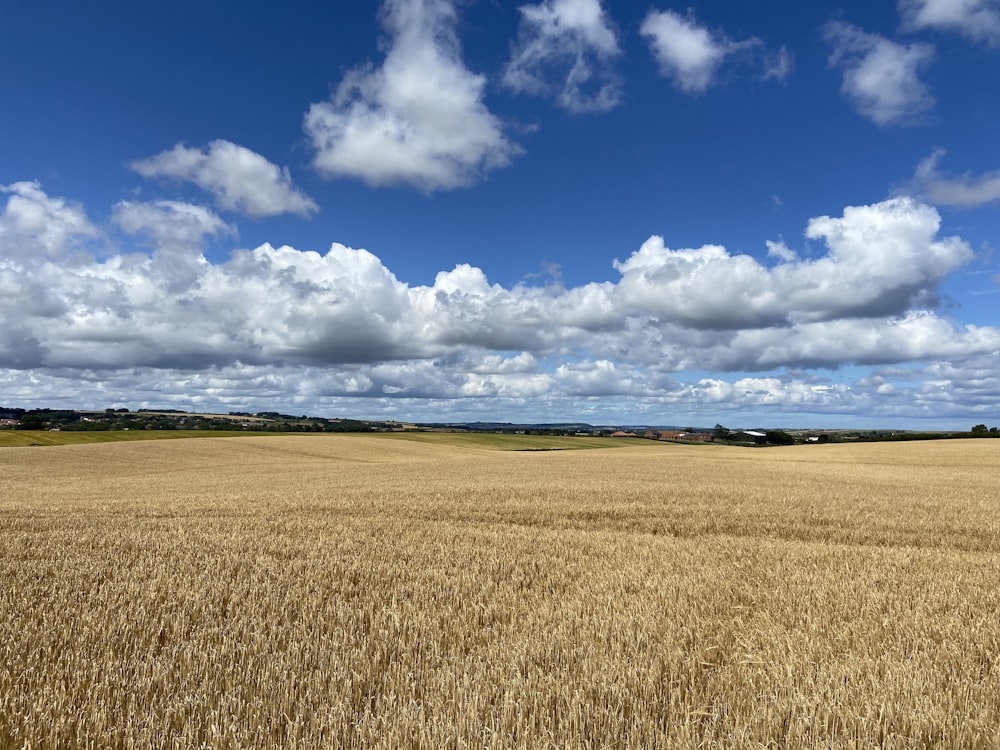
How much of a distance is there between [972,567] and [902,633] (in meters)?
4.74

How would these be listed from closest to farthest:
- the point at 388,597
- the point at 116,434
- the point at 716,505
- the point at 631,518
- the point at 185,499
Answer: the point at 388,597 → the point at 631,518 → the point at 716,505 → the point at 185,499 → the point at 116,434

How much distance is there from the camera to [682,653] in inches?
214

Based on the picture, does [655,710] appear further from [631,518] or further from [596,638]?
[631,518]

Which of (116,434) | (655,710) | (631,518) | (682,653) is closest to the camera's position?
(655,710)

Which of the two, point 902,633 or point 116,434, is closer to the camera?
point 902,633

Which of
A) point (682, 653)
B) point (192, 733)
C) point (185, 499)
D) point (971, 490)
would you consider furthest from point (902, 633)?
Result: point (971, 490)

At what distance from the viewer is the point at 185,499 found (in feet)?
66.2

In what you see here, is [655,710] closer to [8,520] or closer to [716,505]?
[716,505]

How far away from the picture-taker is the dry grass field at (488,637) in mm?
4156

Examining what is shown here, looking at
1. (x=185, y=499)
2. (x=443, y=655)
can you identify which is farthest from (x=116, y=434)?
(x=443, y=655)

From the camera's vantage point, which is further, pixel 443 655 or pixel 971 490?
pixel 971 490

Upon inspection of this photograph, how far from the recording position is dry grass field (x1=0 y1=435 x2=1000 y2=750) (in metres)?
4.16

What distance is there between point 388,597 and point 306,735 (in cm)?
342

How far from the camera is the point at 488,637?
6.00 meters
